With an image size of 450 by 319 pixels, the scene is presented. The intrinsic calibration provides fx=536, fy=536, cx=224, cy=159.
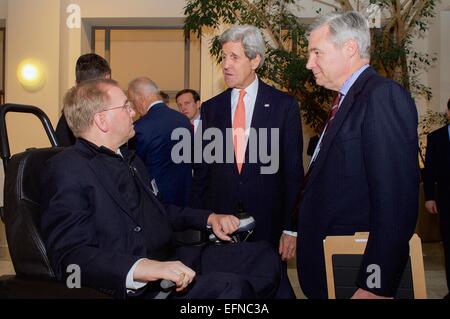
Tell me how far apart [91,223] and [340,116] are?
2.74 ft

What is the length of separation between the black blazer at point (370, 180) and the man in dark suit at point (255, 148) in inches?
29.8

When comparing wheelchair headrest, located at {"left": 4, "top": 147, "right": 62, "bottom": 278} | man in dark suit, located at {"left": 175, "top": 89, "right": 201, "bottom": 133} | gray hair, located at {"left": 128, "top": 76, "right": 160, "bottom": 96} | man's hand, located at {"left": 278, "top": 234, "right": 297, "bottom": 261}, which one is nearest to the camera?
wheelchair headrest, located at {"left": 4, "top": 147, "right": 62, "bottom": 278}

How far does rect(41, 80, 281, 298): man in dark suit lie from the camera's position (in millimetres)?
1529

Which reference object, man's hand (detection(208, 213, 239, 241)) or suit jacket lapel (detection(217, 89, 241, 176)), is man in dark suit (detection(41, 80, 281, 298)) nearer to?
man's hand (detection(208, 213, 239, 241))

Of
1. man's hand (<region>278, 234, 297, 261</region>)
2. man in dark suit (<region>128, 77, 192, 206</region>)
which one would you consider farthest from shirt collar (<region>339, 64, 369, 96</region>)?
man in dark suit (<region>128, 77, 192, 206</region>)

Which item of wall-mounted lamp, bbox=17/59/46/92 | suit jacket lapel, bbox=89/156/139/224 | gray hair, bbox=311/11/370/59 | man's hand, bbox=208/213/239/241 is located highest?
wall-mounted lamp, bbox=17/59/46/92

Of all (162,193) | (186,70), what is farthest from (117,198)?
(186,70)

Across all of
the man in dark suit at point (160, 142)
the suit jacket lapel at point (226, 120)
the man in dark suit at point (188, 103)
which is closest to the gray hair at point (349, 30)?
the suit jacket lapel at point (226, 120)

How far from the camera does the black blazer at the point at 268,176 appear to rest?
8.20 feet

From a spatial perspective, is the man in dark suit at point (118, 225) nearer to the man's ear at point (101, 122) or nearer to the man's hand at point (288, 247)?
the man's ear at point (101, 122)

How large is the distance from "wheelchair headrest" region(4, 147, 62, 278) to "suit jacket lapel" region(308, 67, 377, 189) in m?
0.88

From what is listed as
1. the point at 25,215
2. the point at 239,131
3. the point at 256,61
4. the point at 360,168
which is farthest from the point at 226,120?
the point at 25,215

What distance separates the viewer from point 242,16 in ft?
17.1
